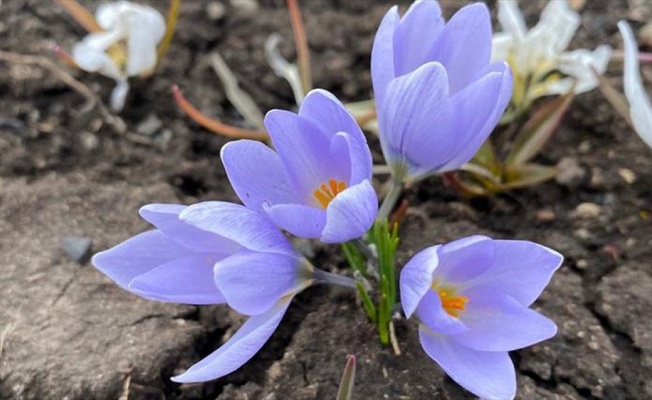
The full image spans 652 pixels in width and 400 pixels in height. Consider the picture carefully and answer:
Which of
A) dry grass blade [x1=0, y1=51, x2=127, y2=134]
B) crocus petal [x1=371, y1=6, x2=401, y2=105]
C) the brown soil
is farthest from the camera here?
dry grass blade [x1=0, y1=51, x2=127, y2=134]

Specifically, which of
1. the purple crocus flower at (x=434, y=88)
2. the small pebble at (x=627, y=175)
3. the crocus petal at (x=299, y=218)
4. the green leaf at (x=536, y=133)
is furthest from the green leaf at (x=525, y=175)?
the crocus petal at (x=299, y=218)

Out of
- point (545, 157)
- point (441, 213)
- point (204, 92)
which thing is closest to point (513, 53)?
point (545, 157)

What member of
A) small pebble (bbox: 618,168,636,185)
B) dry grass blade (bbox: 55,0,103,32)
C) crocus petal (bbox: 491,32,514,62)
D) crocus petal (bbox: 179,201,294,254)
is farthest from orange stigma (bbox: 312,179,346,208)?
dry grass blade (bbox: 55,0,103,32)

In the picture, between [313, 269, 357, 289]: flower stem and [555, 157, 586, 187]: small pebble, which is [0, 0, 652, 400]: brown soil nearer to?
[555, 157, 586, 187]: small pebble

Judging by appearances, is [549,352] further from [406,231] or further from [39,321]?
[39,321]

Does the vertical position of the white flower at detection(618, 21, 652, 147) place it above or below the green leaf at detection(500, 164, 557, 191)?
above

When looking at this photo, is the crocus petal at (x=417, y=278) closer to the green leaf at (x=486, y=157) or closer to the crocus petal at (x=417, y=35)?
the crocus petal at (x=417, y=35)

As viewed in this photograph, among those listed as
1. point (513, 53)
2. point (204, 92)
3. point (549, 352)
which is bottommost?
point (549, 352)
